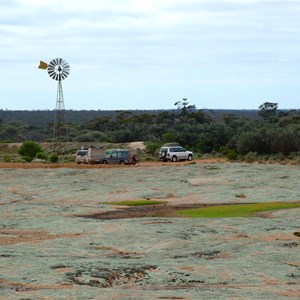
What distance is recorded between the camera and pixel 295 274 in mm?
21766

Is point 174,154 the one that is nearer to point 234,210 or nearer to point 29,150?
point 29,150

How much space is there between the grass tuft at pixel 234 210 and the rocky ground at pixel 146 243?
118 cm

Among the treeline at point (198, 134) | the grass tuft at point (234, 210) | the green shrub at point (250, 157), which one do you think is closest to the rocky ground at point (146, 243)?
the grass tuft at point (234, 210)

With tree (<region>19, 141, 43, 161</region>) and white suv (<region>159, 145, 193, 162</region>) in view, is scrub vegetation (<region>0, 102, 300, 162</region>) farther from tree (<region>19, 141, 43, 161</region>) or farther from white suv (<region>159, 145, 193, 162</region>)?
tree (<region>19, 141, 43, 161</region>)

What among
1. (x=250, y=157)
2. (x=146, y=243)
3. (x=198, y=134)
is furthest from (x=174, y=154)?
(x=146, y=243)

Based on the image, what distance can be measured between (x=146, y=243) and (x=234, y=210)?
39.3 ft

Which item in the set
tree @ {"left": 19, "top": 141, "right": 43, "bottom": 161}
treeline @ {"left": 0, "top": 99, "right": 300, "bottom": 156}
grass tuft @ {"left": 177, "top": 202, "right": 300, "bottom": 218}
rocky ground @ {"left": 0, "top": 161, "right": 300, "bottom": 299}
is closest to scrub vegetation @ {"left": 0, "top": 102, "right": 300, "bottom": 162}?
treeline @ {"left": 0, "top": 99, "right": 300, "bottom": 156}

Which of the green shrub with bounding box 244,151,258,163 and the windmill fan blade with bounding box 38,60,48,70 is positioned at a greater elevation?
the windmill fan blade with bounding box 38,60,48,70

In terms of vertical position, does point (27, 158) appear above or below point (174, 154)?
below

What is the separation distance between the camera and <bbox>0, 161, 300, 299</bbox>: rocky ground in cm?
1947

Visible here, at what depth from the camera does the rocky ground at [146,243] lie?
19469mm

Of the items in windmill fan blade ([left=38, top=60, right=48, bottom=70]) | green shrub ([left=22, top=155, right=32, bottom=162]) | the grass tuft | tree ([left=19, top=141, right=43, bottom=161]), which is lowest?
green shrub ([left=22, top=155, right=32, bottom=162])

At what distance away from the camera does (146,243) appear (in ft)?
92.6

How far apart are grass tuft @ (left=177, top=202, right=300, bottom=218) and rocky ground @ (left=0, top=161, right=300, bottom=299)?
1.18 meters
